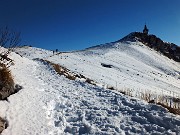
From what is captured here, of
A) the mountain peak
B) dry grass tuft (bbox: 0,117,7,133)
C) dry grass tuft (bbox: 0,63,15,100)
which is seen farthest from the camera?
the mountain peak

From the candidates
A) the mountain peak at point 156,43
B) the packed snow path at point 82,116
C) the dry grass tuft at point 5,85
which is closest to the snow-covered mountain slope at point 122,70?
the packed snow path at point 82,116

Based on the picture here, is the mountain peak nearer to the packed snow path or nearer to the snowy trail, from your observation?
the snowy trail

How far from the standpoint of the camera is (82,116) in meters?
10.6

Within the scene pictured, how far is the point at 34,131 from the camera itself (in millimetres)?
8883

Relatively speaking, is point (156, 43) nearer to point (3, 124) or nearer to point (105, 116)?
point (105, 116)

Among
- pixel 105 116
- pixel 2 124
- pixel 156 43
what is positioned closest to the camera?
pixel 2 124

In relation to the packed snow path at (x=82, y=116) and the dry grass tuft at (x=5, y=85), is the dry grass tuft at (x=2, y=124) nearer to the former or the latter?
the packed snow path at (x=82, y=116)

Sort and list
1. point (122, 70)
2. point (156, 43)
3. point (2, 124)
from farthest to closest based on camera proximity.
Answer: point (156, 43) < point (122, 70) < point (2, 124)

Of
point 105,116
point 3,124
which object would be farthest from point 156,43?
point 3,124

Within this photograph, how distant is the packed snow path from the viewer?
8898mm

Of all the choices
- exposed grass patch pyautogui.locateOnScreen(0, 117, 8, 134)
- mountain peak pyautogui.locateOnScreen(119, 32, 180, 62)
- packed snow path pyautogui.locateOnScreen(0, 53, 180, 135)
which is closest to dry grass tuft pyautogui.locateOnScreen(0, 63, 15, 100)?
packed snow path pyautogui.locateOnScreen(0, 53, 180, 135)

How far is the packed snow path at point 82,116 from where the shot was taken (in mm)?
8898

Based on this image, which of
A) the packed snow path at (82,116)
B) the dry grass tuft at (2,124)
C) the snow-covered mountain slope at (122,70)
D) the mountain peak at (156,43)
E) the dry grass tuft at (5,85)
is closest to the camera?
the dry grass tuft at (2,124)

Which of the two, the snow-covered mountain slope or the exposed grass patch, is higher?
the snow-covered mountain slope
